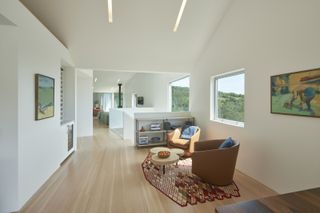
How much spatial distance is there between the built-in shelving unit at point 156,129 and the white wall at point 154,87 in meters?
A: 1.77

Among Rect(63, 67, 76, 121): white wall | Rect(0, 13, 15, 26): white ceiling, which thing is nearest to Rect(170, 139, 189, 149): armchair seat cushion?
Rect(63, 67, 76, 121): white wall

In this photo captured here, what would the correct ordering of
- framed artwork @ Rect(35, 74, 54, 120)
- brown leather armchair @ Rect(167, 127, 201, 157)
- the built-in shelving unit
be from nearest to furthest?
framed artwork @ Rect(35, 74, 54, 120), brown leather armchair @ Rect(167, 127, 201, 157), the built-in shelving unit

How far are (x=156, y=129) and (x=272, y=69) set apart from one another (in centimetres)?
366

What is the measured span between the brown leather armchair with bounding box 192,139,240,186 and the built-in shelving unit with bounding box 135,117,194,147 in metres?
2.65

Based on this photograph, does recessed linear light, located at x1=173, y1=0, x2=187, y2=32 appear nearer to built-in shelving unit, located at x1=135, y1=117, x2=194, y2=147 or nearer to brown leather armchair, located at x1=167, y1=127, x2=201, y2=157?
brown leather armchair, located at x1=167, y1=127, x2=201, y2=157

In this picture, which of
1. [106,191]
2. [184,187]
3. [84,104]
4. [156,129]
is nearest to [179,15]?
[156,129]

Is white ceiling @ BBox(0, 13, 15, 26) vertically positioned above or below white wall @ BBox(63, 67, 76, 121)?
above

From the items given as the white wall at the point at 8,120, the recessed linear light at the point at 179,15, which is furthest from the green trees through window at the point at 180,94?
the white wall at the point at 8,120

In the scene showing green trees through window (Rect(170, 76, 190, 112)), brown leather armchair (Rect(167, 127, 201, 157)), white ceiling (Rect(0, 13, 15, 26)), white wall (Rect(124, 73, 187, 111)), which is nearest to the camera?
white ceiling (Rect(0, 13, 15, 26))

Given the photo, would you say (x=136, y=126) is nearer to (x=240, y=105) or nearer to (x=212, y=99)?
(x=212, y=99)

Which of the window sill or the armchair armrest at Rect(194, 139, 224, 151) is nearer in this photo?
the armchair armrest at Rect(194, 139, 224, 151)

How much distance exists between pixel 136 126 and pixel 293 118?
13.3 ft

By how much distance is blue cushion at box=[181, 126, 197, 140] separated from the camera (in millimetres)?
4784

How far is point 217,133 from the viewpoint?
4.42m
